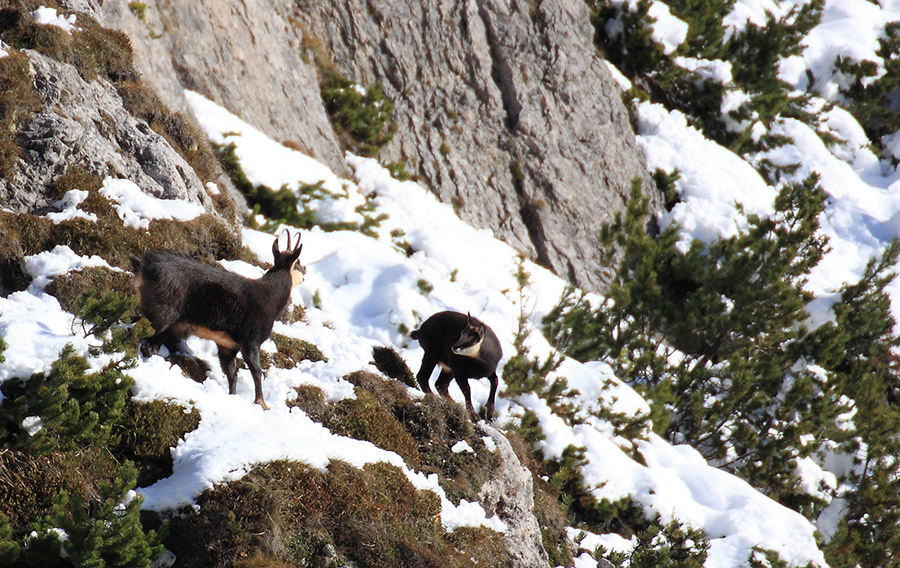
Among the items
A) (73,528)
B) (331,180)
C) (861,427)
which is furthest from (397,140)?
(73,528)

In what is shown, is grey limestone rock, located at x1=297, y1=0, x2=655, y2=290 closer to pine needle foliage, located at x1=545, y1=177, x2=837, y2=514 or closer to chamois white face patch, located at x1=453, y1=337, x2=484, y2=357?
pine needle foliage, located at x1=545, y1=177, x2=837, y2=514

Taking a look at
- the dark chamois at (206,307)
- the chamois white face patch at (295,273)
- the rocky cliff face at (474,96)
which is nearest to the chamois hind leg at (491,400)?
the chamois white face patch at (295,273)

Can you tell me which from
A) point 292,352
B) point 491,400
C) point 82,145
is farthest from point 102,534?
point 491,400

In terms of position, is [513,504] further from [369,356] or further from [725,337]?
[725,337]

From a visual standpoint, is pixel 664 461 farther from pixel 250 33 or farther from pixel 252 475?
pixel 250 33

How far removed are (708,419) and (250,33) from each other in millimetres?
12836

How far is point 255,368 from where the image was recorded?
22.4ft

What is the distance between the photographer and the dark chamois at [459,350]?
9.16 metres

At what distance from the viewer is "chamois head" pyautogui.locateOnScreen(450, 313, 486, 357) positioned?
9031 mm

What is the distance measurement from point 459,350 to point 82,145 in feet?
15.5

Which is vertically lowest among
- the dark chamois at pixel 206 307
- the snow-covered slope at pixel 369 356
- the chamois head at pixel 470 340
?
the snow-covered slope at pixel 369 356

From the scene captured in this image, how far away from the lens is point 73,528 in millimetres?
4328

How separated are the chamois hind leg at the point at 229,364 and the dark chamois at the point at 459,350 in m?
2.82

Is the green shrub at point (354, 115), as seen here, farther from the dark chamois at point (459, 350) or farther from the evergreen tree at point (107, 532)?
the evergreen tree at point (107, 532)
